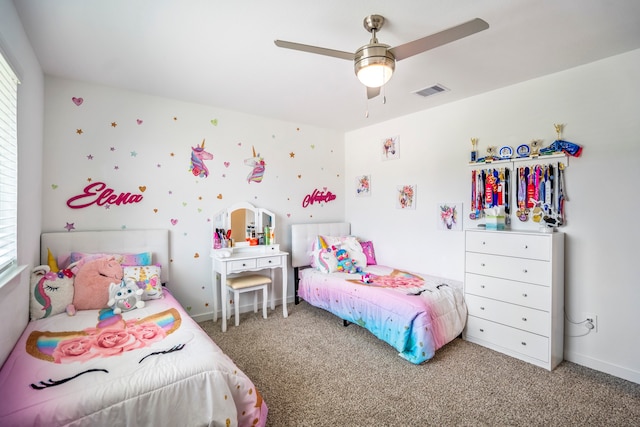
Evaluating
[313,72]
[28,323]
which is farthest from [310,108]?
[28,323]

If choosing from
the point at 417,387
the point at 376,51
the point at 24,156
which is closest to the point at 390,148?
the point at 376,51

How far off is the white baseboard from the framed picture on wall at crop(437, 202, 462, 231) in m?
1.39

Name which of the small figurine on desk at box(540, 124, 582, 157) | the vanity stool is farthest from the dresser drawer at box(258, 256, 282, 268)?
the small figurine on desk at box(540, 124, 582, 157)

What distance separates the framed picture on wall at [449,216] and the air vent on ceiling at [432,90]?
116 centimetres

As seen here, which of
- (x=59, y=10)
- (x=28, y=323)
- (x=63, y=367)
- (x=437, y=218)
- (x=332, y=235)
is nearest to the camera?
(x=63, y=367)

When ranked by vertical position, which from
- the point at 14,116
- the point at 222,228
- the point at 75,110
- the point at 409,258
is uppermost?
the point at 75,110

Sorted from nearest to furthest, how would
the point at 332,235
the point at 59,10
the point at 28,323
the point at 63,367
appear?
the point at 63,367, the point at 59,10, the point at 28,323, the point at 332,235

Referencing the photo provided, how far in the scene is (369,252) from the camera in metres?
3.99

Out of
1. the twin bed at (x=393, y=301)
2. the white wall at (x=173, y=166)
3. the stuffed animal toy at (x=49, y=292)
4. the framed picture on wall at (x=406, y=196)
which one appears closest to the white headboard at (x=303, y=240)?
the twin bed at (x=393, y=301)

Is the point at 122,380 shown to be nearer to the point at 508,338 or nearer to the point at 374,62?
the point at 374,62

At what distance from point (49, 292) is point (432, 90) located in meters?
3.59

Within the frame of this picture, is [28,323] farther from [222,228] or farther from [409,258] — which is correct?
[409,258]

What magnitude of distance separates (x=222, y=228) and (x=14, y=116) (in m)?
1.96

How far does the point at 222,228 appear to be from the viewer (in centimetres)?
348
